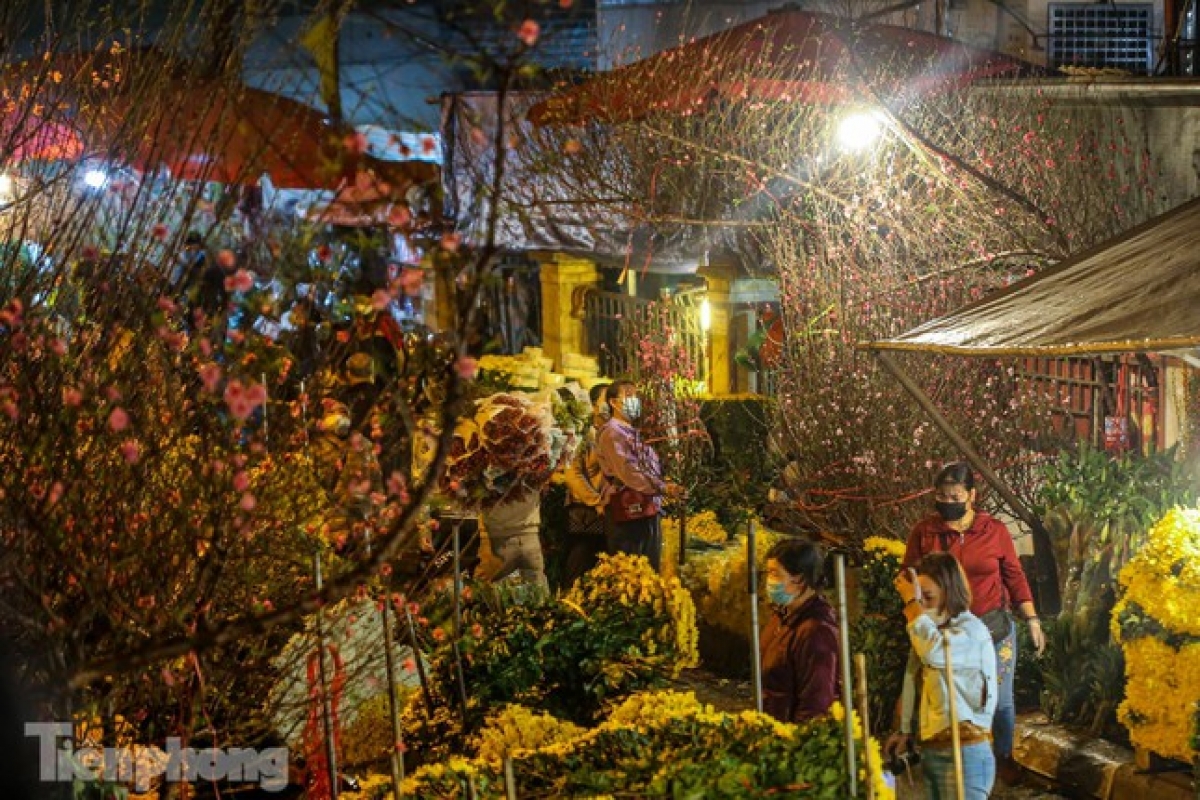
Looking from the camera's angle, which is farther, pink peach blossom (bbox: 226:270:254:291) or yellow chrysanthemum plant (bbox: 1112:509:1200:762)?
yellow chrysanthemum plant (bbox: 1112:509:1200:762)

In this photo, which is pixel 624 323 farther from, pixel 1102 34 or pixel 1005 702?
pixel 1102 34

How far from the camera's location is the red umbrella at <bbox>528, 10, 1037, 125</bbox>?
12281 millimetres

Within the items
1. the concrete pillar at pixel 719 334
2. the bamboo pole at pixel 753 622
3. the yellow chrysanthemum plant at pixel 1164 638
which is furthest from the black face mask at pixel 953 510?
the concrete pillar at pixel 719 334

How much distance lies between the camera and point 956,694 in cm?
677

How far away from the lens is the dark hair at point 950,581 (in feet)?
22.9

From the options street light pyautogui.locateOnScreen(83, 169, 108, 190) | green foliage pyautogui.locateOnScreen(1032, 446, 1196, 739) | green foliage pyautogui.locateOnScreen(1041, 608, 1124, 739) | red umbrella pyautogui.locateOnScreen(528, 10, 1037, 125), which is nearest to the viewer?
street light pyautogui.locateOnScreen(83, 169, 108, 190)

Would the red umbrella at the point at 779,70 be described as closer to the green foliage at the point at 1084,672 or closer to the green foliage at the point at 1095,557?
the green foliage at the point at 1095,557

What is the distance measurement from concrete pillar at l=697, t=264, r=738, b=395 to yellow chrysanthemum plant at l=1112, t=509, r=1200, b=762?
28.0ft

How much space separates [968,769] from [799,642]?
0.91 meters

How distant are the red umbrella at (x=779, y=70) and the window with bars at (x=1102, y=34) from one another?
7.01 m

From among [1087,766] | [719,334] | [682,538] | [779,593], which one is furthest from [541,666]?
[719,334]

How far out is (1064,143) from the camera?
11539 mm

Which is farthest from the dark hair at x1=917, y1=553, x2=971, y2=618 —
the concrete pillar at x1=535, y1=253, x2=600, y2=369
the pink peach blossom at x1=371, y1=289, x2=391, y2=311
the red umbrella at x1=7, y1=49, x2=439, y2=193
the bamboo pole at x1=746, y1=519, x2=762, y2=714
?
the concrete pillar at x1=535, y1=253, x2=600, y2=369

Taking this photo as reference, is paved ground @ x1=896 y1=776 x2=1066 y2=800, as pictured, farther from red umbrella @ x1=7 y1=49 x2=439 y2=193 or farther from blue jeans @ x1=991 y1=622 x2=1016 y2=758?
red umbrella @ x1=7 y1=49 x2=439 y2=193
